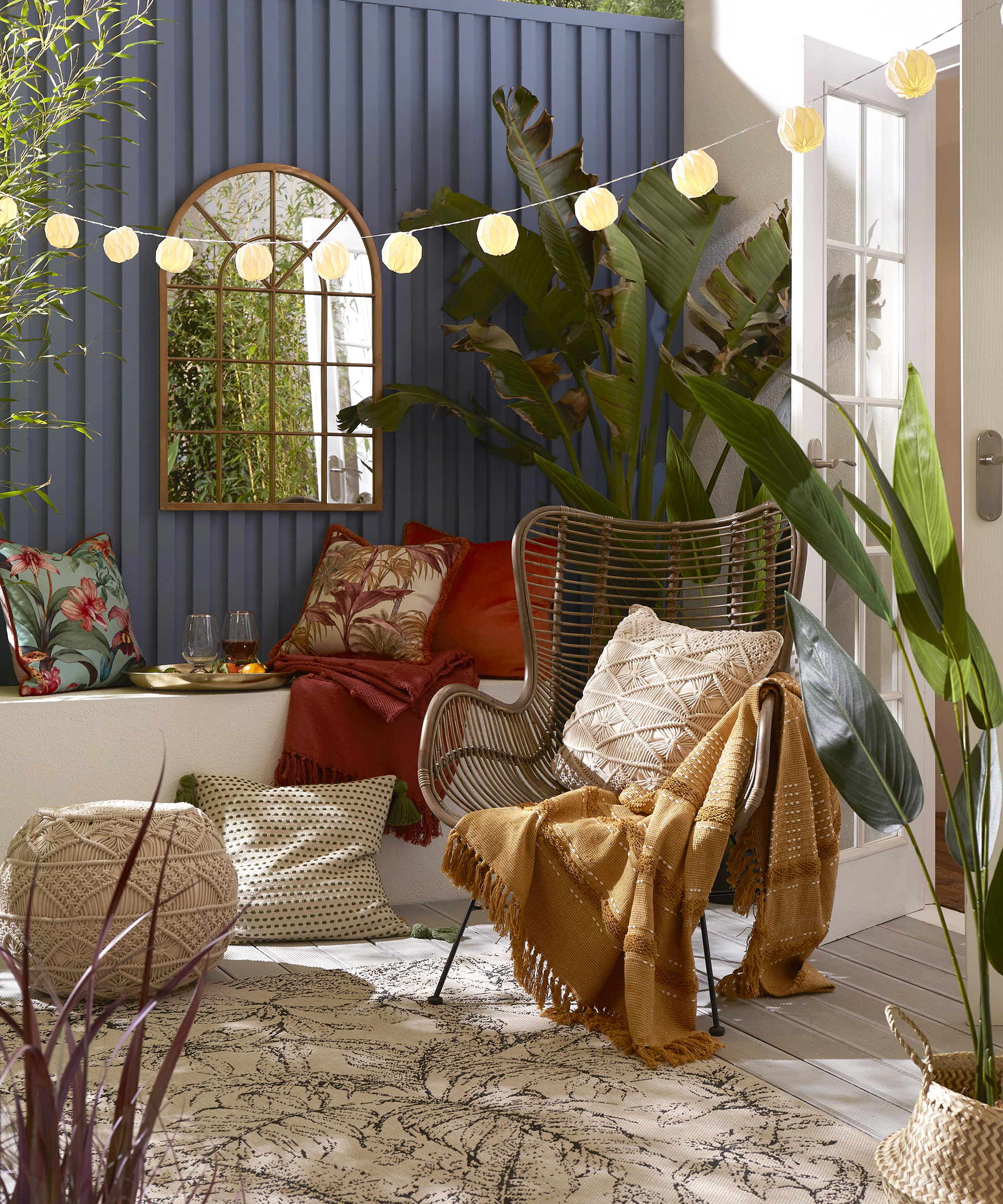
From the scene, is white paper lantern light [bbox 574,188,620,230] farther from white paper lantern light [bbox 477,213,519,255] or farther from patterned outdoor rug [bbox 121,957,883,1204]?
patterned outdoor rug [bbox 121,957,883,1204]

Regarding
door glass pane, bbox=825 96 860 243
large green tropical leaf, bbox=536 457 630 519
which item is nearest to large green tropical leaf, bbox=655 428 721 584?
large green tropical leaf, bbox=536 457 630 519

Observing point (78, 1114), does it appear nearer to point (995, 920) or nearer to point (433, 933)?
point (995, 920)

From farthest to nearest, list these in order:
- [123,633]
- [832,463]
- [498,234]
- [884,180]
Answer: [123,633] < [884,180] < [832,463] < [498,234]

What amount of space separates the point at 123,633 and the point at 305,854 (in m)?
0.93

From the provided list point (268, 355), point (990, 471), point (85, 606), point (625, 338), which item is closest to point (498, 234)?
point (625, 338)

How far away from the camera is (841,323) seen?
118 inches

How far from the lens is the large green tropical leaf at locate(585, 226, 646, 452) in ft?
11.4

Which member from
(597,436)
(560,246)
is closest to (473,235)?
(560,246)

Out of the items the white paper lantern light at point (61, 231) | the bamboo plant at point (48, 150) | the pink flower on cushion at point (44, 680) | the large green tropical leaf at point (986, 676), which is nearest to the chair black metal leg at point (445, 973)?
the large green tropical leaf at point (986, 676)

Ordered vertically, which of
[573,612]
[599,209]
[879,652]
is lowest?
[879,652]

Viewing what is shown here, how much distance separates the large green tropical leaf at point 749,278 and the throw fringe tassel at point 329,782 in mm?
1664

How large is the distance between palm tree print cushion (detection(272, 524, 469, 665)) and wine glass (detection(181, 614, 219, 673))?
0.95 ft

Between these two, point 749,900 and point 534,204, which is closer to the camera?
point 749,900

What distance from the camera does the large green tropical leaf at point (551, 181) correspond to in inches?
143
